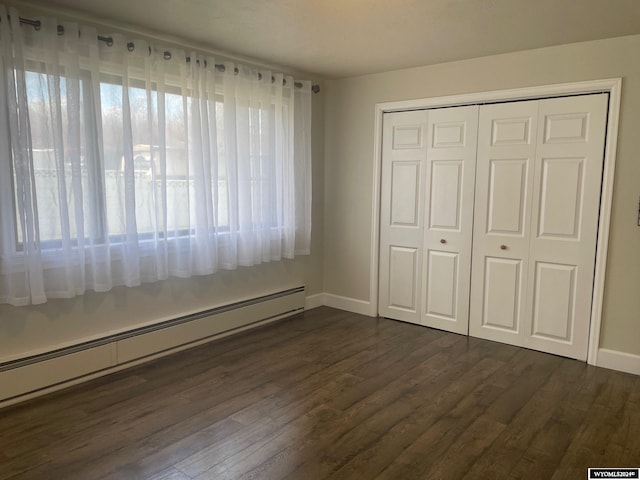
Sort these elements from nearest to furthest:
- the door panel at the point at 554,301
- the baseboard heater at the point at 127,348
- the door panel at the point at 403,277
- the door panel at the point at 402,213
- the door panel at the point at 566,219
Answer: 1. the baseboard heater at the point at 127,348
2. the door panel at the point at 566,219
3. the door panel at the point at 554,301
4. the door panel at the point at 402,213
5. the door panel at the point at 403,277

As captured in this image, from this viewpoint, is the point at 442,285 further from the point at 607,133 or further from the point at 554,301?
the point at 607,133

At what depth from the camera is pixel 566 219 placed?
3588 millimetres

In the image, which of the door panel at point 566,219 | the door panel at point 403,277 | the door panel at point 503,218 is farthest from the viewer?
the door panel at point 403,277

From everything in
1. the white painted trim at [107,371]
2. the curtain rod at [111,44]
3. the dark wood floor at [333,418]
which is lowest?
the dark wood floor at [333,418]

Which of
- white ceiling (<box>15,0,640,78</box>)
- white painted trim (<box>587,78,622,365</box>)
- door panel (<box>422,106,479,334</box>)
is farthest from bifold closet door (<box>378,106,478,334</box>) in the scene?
white painted trim (<box>587,78,622,365</box>)

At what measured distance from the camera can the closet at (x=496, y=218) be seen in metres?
3.54

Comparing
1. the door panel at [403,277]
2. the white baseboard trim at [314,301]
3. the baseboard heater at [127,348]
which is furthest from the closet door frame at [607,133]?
the baseboard heater at [127,348]

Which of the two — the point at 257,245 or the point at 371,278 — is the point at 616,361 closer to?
the point at 371,278

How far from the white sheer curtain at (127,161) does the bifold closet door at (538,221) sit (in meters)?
1.82

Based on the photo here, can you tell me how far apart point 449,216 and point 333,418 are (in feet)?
7.30

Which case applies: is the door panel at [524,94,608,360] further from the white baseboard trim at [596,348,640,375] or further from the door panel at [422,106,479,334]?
the door panel at [422,106,479,334]

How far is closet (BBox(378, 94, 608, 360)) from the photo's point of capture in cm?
354

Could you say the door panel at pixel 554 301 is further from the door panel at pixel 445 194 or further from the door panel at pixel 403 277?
the door panel at pixel 403 277

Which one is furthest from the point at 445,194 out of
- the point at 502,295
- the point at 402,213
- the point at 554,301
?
the point at 554,301
